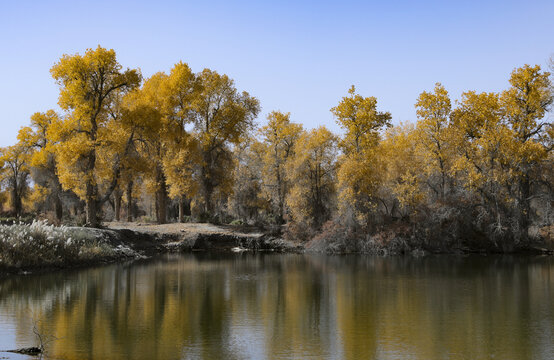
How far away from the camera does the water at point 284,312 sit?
1094 cm

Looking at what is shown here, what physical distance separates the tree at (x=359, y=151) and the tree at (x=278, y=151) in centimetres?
698

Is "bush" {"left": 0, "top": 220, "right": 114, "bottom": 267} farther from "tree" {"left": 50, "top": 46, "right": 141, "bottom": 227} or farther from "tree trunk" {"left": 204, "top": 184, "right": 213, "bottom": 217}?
"tree trunk" {"left": 204, "top": 184, "right": 213, "bottom": 217}

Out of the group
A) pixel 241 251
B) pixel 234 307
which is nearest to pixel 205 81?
pixel 241 251

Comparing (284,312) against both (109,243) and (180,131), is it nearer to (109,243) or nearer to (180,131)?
(109,243)

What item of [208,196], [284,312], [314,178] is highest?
[314,178]

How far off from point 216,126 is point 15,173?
2176cm

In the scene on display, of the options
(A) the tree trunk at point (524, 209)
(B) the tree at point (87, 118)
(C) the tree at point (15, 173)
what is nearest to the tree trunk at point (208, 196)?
(B) the tree at point (87, 118)

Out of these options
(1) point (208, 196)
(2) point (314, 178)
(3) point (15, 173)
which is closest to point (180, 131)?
(1) point (208, 196)

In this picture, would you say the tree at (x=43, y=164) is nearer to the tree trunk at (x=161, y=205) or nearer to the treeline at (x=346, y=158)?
the treeline at (x=346, y=158)

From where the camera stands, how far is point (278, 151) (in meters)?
43.7

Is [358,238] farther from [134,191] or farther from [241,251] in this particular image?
[134,191]

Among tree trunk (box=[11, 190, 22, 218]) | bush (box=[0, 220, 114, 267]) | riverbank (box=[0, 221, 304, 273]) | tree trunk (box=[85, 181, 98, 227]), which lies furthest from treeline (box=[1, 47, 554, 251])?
tree trunk (box=[11, 190, 22, 218])

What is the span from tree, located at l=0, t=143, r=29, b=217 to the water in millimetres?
29865

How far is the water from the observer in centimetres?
1094
